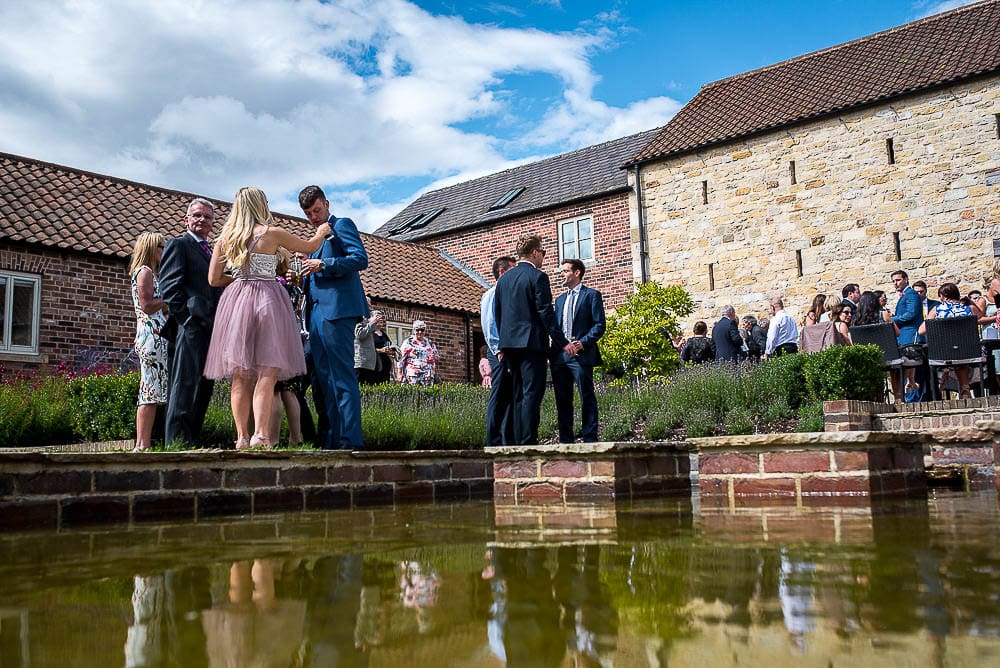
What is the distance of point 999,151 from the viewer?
16672 millimetres

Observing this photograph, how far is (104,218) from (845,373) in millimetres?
13719

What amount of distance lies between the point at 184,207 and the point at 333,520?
16.3 meters

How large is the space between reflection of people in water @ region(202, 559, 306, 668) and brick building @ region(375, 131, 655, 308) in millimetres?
18422

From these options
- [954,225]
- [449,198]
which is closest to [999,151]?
[954,225]

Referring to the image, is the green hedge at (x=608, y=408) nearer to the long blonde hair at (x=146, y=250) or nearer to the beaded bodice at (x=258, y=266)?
the long blonde hair at (x=146, y=250)

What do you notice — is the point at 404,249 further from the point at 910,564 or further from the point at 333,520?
the point at 910,564

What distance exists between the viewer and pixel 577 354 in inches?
291

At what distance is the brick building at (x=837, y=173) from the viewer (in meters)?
17.0

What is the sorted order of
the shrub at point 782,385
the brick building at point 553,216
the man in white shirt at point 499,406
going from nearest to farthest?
the man in white shirt at point 499,406 → the shrub at point 782,385 → the brick building at point 553,216

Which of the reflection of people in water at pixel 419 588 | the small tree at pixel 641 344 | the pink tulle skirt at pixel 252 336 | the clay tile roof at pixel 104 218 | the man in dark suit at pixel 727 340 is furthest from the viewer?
the small tree at pixel 641 344

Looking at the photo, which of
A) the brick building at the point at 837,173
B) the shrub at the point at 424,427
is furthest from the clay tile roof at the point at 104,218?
the shrub at the point at 424,427

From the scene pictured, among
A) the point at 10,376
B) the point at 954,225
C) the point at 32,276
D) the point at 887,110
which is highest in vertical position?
the point at 887,110

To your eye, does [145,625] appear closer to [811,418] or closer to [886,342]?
[811,418]

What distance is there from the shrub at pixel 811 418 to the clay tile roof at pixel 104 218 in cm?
1202
